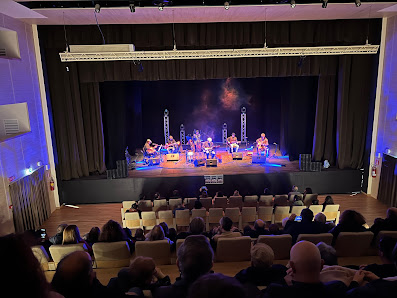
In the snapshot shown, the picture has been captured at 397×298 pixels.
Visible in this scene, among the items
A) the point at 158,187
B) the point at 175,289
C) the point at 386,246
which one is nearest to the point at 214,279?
the point at 175,289

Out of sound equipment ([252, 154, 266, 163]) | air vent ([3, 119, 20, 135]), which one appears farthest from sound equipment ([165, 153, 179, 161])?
air vent ([3, 119, 20, 135])

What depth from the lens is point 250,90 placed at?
527 inches

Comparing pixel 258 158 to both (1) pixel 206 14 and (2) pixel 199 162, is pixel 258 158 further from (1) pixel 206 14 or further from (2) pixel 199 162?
(1) pixel 206 14

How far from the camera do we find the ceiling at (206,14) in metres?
7.23

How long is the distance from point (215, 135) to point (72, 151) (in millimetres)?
6276

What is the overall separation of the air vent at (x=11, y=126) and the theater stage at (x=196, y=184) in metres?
2.34

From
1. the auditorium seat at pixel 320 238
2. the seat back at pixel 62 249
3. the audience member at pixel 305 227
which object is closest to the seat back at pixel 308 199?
the audience member at pixel 305 227

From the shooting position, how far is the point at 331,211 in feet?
23.3

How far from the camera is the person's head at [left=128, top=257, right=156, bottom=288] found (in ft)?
8.68

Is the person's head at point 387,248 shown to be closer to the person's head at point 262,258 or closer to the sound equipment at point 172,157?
the person's head at point 262,258

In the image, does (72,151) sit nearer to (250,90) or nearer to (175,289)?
(250,90)

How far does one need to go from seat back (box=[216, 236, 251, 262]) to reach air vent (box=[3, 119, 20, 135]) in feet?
21.1

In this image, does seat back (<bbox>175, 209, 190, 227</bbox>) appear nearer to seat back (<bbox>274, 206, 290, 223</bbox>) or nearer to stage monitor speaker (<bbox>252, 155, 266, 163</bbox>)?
seat back (<bbox>274, 206, 290, 223</bbox>)

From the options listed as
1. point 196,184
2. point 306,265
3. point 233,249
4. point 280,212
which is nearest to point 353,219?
point 233,249
